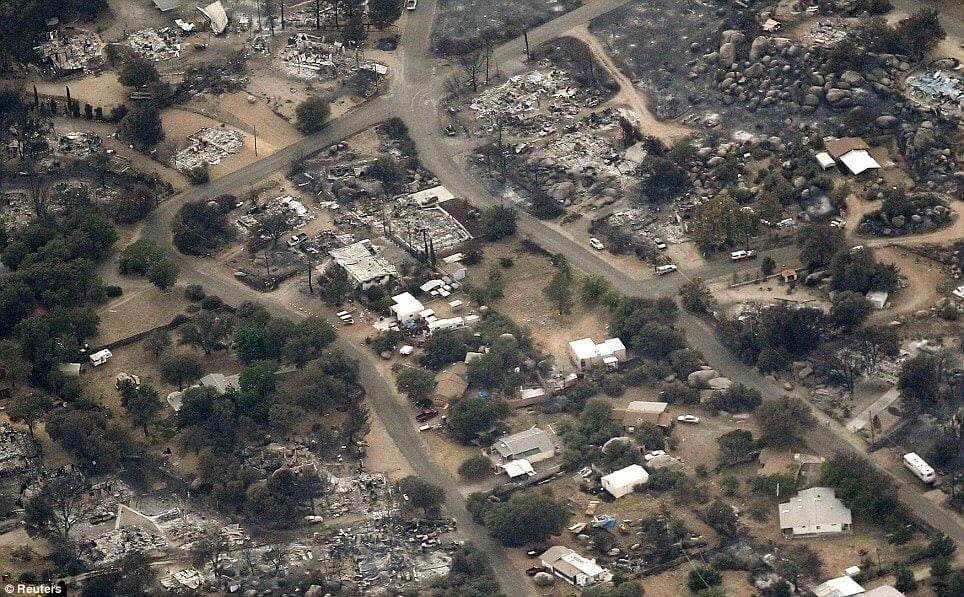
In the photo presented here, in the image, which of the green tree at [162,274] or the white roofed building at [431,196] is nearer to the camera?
the green tree at [162,274]

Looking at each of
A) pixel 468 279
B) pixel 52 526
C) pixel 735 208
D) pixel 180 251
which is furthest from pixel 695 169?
pixel 52 526

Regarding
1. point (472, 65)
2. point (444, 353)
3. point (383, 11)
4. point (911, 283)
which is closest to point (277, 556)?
point (444, 353)

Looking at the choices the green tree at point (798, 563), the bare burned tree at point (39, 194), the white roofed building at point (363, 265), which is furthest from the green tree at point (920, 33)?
the bare burned tree at point (39, 194)

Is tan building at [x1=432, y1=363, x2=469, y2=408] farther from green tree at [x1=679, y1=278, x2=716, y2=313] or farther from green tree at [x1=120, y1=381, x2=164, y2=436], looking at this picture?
green tree at [x1=120, y1=381, x2=164, y2=436]

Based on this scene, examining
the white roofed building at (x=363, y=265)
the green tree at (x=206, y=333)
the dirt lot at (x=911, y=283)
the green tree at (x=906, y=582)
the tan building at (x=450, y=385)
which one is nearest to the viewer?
the green tree at (x=906, y=582)

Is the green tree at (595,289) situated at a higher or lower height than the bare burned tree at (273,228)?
higher

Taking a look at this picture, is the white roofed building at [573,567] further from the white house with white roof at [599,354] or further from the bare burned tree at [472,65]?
the bare burned tree at [472,65]

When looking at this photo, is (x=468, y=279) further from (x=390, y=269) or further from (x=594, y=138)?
(x=594, y=138)
